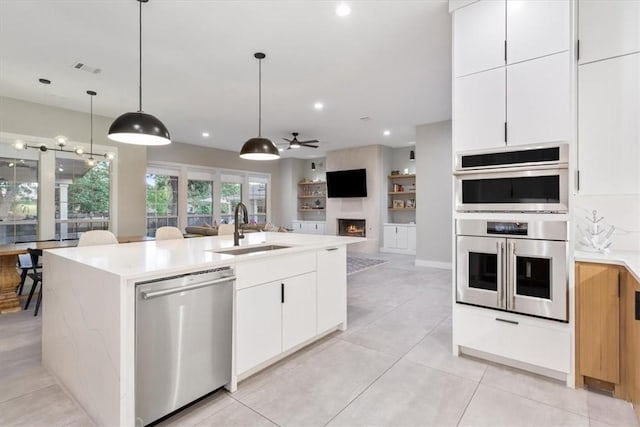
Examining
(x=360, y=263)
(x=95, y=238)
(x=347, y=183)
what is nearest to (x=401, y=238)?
(x=360, y=263)

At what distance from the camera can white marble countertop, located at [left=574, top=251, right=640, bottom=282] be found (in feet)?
6.36

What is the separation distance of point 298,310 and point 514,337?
65.8 inches

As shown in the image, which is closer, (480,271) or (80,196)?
(480,271)

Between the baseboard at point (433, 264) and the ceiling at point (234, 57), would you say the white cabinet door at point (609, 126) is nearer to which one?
the ceiling at point (234, 57)

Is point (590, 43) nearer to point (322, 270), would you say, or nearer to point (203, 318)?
point (322, 270)

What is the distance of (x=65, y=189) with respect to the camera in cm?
561

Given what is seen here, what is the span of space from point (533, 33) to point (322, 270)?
2474mm

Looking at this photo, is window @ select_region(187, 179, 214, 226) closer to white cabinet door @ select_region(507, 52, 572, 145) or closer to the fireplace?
the fireplace

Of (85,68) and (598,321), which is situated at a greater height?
(85,68)

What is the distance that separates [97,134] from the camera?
5.82 meters

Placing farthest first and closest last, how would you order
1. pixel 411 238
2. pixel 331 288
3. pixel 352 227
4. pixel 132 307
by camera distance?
pixel 352 227 < pixel 411 238 < pixel 331 288 < pixel 132 307

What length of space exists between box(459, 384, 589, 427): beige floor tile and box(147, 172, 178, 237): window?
7.85 m

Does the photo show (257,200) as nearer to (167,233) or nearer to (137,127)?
(167,233)

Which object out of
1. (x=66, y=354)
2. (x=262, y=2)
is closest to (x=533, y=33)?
(x=262, y=2)
